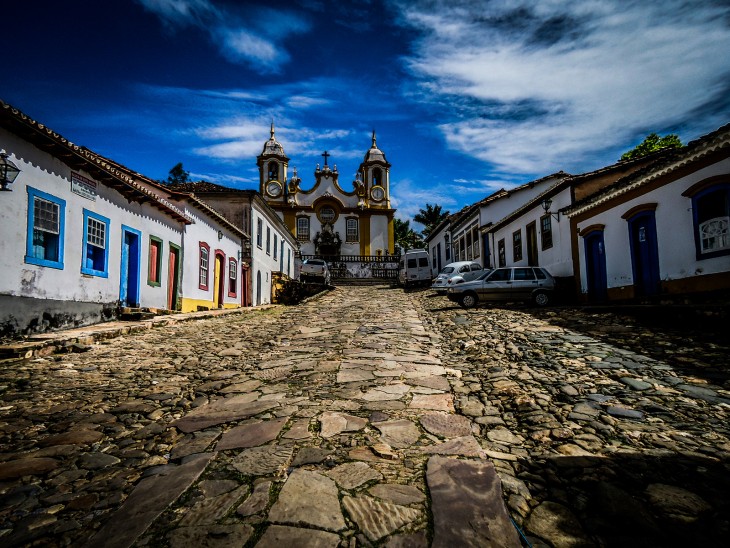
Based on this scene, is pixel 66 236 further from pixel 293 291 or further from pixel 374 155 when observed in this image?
pixel 374 155

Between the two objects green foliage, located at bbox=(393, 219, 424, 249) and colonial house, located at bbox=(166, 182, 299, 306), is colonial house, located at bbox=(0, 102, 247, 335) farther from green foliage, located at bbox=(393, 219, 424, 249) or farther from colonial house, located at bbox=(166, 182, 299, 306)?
green foliage, located at bbox=(393, 219, 424, 249)

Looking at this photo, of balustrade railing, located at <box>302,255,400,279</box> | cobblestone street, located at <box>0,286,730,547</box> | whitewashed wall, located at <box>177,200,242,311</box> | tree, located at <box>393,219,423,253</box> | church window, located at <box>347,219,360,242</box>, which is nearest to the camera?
cobblestone street, located at <box>0,286,730,547</box>

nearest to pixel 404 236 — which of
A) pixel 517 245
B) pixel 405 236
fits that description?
pixel 405 236

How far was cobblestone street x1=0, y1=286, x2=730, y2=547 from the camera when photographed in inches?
79.6

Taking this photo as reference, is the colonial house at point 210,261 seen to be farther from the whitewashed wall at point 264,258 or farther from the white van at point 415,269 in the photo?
the white van at point 415,269

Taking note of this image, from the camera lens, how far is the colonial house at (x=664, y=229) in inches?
344

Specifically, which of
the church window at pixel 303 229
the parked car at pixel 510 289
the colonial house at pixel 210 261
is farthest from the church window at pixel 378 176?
the parked car at pixel 510 289

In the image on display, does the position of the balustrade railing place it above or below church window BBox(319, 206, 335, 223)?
below

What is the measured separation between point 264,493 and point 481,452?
4.88 ft

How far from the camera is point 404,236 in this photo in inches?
1993

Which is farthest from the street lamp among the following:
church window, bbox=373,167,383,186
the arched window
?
church window, bbox=373,167,383,186

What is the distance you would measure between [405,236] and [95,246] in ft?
139

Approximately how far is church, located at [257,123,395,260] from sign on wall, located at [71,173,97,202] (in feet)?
93.4

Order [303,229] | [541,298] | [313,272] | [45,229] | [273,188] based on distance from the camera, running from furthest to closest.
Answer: [303,229] → [273,188] → [313,272] → [541,298] → [45,229]
